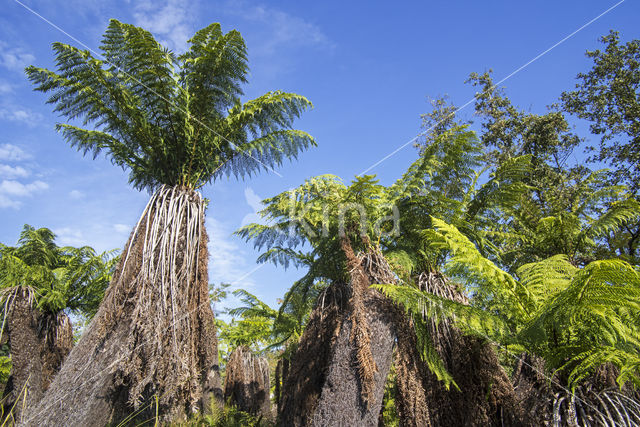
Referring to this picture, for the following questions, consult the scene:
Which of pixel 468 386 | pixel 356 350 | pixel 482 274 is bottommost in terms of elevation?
pixel 468 386

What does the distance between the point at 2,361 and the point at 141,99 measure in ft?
41.6

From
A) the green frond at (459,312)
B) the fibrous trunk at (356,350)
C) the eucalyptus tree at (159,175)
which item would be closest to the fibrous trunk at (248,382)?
the fibrous trunk at (356,350)

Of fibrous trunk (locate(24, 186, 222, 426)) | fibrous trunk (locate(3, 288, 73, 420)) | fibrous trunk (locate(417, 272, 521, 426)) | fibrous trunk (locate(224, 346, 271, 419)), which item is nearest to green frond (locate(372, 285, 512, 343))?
fibrous trunk (locate(417, 272, 521, 426))

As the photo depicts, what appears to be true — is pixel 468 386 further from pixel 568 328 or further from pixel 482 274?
pixel 482 274

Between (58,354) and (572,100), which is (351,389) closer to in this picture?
(58,354)

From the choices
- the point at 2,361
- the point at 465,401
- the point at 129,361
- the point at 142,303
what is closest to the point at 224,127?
the point at 142,303

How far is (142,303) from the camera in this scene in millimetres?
3693

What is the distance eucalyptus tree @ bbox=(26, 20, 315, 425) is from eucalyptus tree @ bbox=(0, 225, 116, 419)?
4.32 meters

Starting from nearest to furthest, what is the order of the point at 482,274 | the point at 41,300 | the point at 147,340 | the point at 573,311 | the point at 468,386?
the point at 573,311
the point at 482,274
the point at 147,340
the point at 468,386
the point at 41,300

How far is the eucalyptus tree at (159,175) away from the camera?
3.44 m

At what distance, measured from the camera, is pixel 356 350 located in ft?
11.8

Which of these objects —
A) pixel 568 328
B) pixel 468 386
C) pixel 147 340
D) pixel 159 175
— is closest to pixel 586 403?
pixel 568 328

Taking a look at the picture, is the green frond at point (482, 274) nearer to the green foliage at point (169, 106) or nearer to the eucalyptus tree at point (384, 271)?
the eucalyptus tree at point (384, 271)

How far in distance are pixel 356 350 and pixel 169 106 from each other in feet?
12.6
